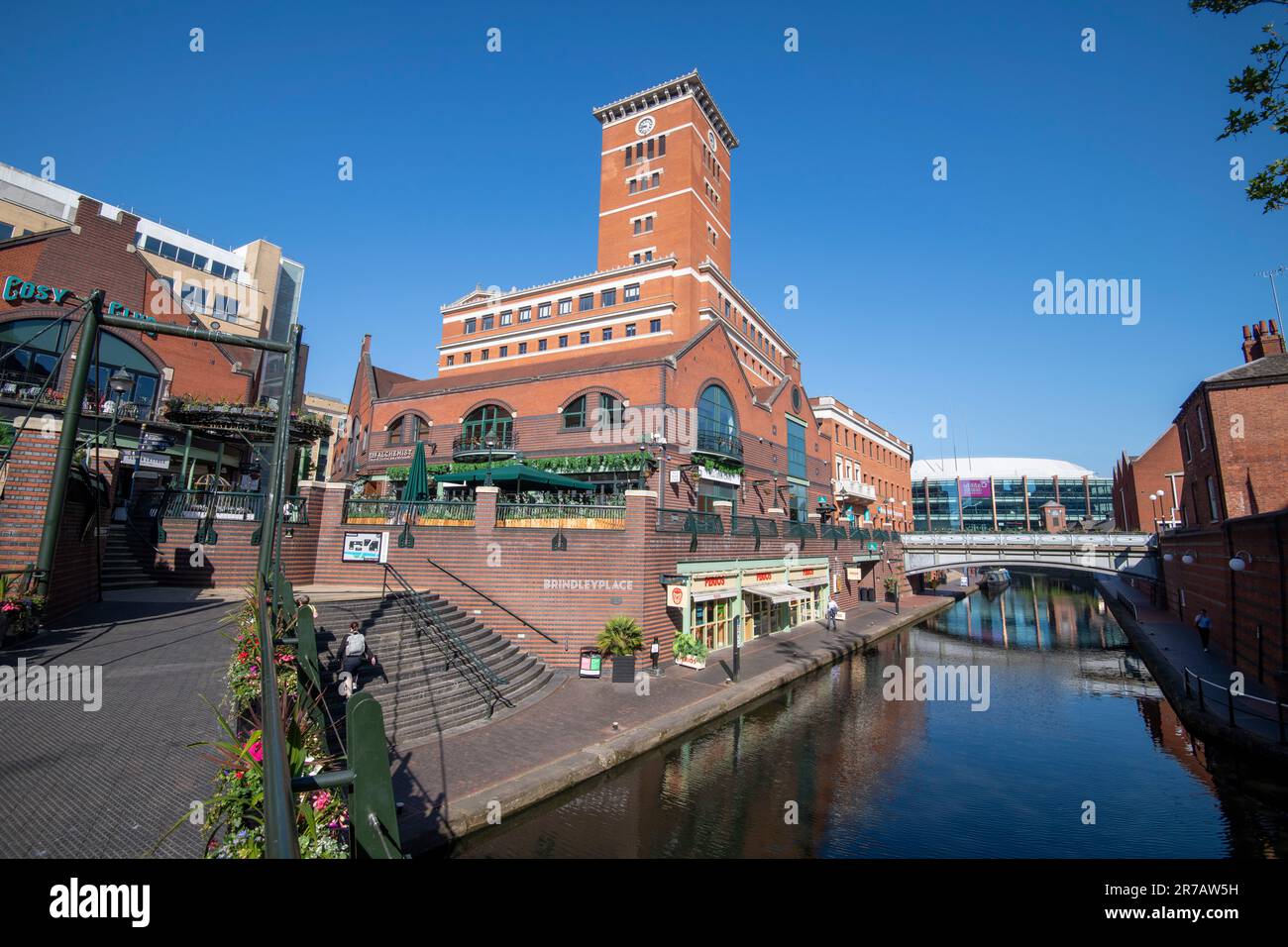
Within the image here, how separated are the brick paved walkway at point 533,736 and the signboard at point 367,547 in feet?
23.8

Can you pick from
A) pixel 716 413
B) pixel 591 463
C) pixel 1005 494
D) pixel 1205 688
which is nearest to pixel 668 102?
pixel 716 413

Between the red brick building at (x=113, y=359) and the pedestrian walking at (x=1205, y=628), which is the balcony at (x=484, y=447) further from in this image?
the pedestrian walking at (x=1205, y=628)

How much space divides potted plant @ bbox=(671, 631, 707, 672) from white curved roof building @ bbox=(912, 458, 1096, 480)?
8738 cm

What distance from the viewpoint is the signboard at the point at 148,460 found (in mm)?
24281

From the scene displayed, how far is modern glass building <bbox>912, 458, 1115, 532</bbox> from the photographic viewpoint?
8900 cm

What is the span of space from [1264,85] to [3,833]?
57.6 feet

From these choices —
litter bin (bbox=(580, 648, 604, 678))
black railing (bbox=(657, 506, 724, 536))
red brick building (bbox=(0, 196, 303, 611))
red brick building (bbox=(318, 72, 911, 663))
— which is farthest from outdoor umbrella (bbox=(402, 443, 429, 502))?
black railing (bbox=(657, 506, 724, 536))

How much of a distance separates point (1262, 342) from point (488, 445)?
37.6 metres

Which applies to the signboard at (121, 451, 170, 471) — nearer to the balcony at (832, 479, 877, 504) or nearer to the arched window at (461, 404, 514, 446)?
the arched window at (461, 404, 514, 446)

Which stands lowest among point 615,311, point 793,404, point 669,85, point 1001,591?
point 1001,591

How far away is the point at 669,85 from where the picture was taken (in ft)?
140

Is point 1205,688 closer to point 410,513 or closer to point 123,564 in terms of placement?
point 410,513
